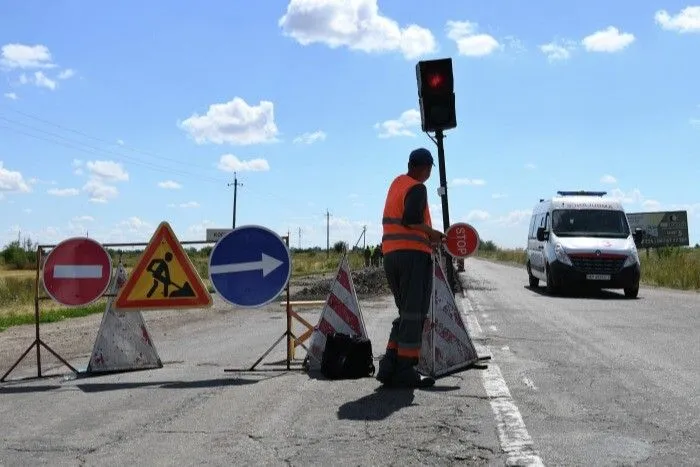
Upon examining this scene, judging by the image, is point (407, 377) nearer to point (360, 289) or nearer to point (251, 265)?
point (251, 265)

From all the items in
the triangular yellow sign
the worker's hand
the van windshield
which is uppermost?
the van windshield

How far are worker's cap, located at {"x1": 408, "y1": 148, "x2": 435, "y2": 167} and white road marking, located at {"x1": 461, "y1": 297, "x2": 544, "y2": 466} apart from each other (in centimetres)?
199

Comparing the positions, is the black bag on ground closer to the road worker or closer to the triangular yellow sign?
the road worker

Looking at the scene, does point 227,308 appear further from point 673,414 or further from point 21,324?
point 673,414

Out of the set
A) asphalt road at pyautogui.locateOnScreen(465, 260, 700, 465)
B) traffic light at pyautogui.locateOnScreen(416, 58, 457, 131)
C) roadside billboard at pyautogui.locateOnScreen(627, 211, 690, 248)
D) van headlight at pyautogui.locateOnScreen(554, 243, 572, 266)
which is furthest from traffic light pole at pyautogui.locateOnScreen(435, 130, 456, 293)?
roadside billboard at pyautogui.locateOnScreen(627, 211, 690, 248)

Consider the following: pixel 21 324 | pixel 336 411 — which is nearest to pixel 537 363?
pixel 336 411

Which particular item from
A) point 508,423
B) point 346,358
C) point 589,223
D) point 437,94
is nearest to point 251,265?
point 346,358

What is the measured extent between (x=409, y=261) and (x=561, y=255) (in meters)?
13.7

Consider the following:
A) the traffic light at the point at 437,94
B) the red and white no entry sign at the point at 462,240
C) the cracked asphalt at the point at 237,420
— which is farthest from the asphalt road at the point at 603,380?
the traffic light at the point at 437,94

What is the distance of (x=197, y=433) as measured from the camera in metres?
5.32

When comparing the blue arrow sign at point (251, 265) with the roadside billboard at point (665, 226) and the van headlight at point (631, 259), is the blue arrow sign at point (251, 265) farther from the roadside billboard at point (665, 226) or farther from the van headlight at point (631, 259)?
the roadside billboard at point (665, 226)

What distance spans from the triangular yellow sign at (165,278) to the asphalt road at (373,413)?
2.39 ft

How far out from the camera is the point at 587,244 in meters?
19.6

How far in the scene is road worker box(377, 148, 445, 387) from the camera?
267 inches
